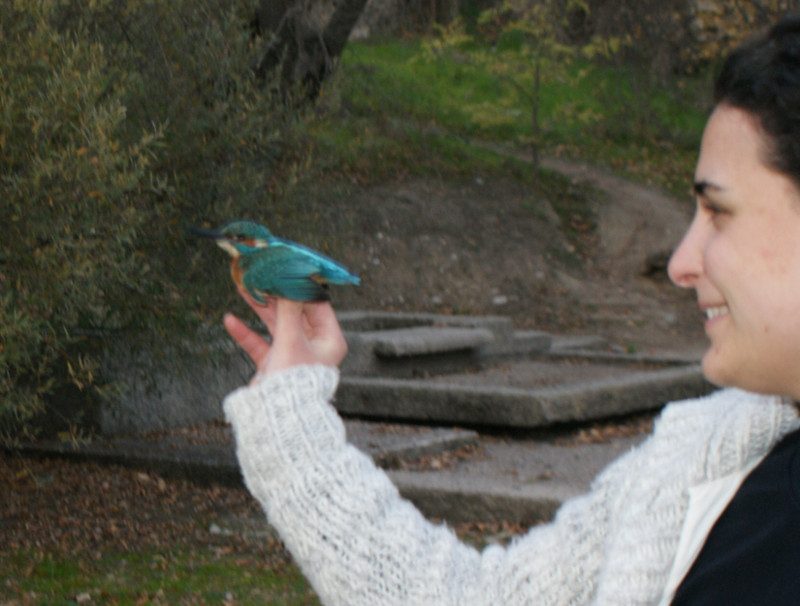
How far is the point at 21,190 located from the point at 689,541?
3927 mm

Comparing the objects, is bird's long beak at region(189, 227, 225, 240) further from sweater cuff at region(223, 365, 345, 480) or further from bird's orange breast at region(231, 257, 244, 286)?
sweater cuff at region(223, 365, 345, 480)

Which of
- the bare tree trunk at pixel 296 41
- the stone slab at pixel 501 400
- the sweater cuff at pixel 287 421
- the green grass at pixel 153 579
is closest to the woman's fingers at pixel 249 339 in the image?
the sweater cuff at pixel 287 421

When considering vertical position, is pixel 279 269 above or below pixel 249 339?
above

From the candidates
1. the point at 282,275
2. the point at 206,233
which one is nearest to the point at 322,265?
the point at 282,275

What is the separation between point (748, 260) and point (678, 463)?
36 cm

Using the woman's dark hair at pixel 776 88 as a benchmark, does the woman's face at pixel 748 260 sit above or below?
below

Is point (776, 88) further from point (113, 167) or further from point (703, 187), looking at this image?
point (113, 167)

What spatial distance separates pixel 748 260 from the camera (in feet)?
4.39

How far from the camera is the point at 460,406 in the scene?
7547 millimetres

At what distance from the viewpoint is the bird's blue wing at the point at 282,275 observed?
63.4 inches

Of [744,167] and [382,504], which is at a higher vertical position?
[744,167]

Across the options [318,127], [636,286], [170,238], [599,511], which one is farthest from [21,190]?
[636,286]

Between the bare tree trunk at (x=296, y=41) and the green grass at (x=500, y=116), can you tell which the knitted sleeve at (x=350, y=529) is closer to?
the bare tree trunk at (x=296, y=41)

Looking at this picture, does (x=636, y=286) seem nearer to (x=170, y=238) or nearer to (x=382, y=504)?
(x=170, y=238)
